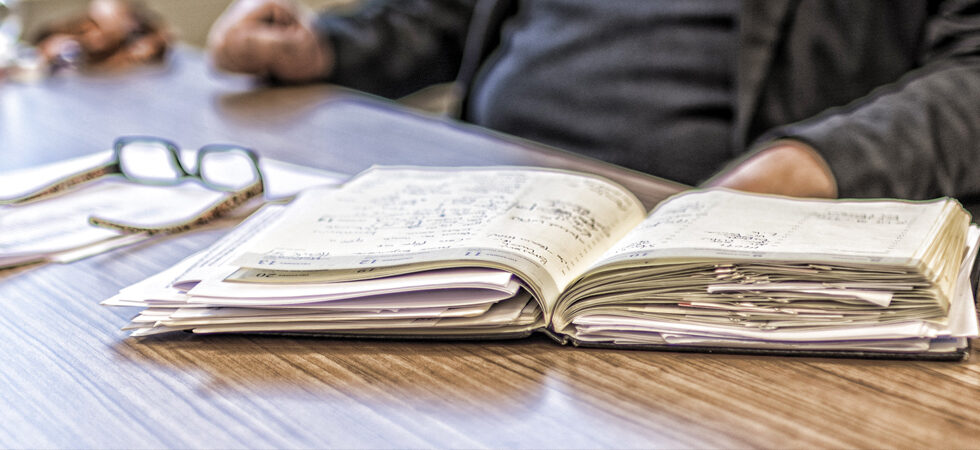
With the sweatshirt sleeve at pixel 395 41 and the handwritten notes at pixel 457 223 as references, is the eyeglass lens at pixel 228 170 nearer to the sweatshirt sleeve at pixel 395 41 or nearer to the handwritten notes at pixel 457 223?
the handwritten notes at pixel 457 223

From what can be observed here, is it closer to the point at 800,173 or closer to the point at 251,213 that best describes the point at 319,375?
the point at 251,213

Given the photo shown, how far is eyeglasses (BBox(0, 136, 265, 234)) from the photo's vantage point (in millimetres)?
690

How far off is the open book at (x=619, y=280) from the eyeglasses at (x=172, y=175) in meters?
0.15

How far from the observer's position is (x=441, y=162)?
0.87 meters

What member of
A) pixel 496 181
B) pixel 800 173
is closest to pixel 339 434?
pixel 496 181

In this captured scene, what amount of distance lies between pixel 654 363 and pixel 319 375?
18 cm

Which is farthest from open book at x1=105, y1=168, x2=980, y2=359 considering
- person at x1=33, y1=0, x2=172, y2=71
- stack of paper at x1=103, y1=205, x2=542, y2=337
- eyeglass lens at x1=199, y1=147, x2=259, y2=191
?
person at x1=33, y1=0, x2=172, y2=71

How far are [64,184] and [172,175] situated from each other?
11cm

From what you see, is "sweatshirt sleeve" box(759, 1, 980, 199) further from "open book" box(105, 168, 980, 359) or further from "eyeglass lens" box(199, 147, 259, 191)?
"eyeglass lens" box(199, 147, 259, 191)

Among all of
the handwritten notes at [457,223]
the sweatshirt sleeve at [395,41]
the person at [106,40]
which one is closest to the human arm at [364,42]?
the sweatshirt sleeve at [395,41]

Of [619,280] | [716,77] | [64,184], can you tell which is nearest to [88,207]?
[64,184]

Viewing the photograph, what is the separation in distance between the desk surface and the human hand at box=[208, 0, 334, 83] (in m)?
0.78

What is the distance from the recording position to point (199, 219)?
27.2 inches

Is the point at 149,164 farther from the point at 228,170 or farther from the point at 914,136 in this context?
the point at 914,136
